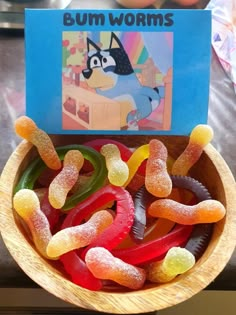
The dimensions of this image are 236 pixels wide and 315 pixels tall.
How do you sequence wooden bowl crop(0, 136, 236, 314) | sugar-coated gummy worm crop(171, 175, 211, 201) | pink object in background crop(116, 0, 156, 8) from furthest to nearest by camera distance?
pink object in background crop(116, 0, 156, 8) → sugar-coated gummy worm crop(171, 175, 211, 201) → wooden bowl crop(0, 136, 236, 314)

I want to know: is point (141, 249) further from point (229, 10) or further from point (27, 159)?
point (229, 10)

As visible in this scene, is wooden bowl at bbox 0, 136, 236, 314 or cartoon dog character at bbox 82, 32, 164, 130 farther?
cartoon dog character at bbox 82, 32, 164, 130

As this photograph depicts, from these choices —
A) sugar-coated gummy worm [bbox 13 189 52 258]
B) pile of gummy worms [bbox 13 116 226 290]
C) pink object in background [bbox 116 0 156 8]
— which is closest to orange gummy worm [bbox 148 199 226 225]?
pile of gummy worms [bbox 13 116 226 290]

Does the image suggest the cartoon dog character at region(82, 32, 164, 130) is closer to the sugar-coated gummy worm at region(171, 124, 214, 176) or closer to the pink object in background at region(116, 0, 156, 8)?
the sugar-coated gummy worm at region(171, 124, 214, 176)

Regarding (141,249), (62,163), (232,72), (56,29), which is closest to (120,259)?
(141,249)

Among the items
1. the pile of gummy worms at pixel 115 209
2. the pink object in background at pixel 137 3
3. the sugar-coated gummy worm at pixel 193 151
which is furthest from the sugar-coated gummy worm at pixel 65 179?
the pink object in background at pixel 137 3

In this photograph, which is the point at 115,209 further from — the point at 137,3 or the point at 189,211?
the point at 137,3
